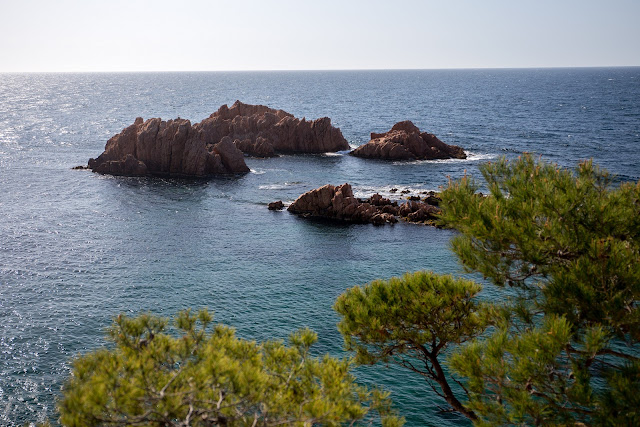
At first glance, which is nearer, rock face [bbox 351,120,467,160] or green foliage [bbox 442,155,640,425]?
green foliage [bbox 442,155,640,425]

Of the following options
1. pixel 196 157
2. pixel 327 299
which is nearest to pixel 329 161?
pixel 196 157

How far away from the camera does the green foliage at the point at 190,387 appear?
372 inches

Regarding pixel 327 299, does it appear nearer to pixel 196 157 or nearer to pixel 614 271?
pixel 614 271

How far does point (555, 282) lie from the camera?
13734mm

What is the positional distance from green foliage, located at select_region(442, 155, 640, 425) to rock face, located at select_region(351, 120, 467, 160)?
8001 centimetres

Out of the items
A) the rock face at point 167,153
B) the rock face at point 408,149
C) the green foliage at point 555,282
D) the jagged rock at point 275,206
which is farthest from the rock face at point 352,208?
the green foliage at point 555,282

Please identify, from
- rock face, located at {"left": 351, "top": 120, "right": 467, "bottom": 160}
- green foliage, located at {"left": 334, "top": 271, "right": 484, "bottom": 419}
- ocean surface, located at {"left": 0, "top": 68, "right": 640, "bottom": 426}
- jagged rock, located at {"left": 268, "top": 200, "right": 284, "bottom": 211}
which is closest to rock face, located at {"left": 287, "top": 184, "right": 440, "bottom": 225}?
jagged rock, located at {"left": 268, "top": 200, "right": 284, "bottom": 211}

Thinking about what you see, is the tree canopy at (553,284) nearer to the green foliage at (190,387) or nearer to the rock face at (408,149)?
the green foliage at (190,387)

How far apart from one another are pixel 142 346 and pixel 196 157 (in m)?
76.7

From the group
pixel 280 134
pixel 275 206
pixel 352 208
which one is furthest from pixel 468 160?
pixel 275 206

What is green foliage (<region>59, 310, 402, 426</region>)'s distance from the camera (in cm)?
945

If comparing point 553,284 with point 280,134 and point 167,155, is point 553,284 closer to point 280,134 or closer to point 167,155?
point 167,155

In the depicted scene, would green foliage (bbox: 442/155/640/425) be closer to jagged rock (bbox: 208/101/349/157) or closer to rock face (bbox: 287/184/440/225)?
rock face (bbox: 287/184/440/225)

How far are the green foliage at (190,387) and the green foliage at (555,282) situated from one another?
4388mm
